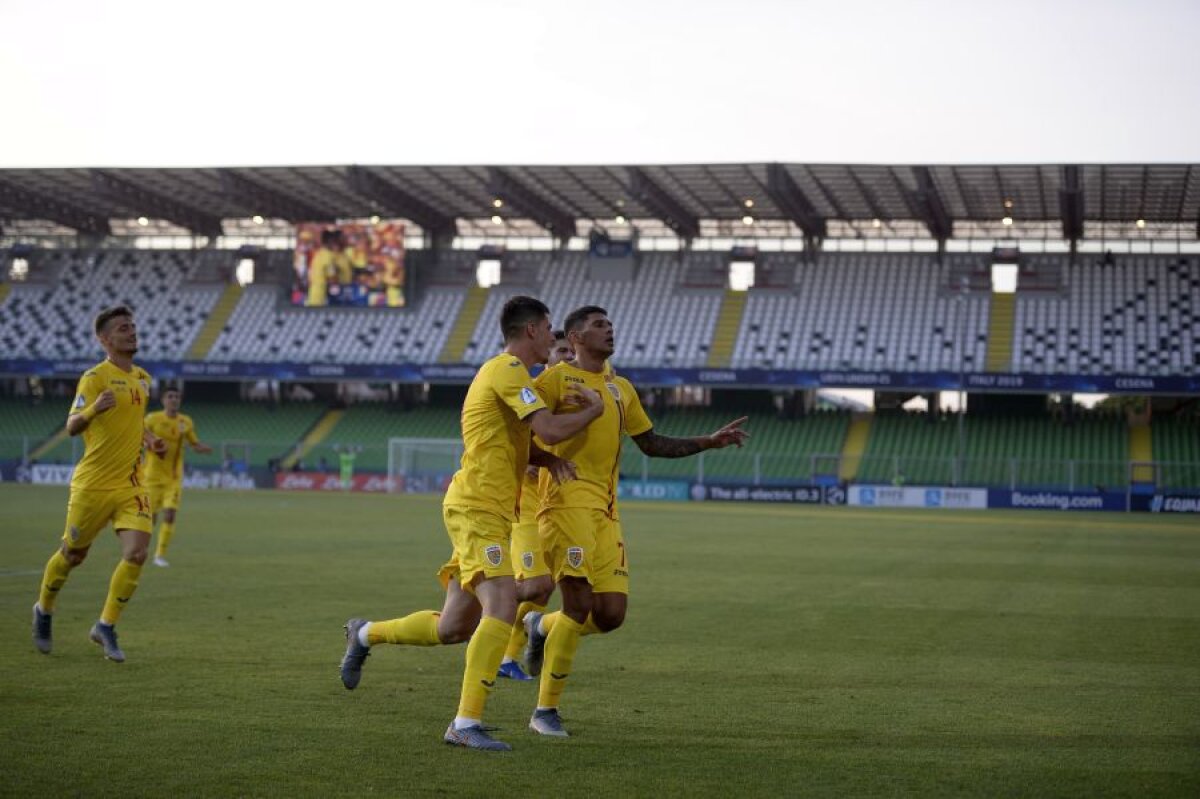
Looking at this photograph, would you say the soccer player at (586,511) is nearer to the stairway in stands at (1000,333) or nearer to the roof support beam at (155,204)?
the stairway in stands at (1000,333)

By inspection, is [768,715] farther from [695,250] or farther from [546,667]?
[695,250]

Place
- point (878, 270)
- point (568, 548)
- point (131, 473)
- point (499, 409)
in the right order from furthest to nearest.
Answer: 1. point (878, 270)
2. point (131, 473)
3. point (568, 548)
4. point (499, 409)

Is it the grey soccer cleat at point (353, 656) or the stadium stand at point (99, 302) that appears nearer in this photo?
the grey soccer cleat at point (353, 656)

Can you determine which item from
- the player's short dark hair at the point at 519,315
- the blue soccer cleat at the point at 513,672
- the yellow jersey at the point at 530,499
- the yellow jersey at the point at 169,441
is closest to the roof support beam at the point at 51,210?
the yellow jersey at the point at 169,441

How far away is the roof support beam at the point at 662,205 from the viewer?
59719 mm

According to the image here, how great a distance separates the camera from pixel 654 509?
4619 cm

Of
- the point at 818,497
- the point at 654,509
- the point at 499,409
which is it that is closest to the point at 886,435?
the point at 818,497

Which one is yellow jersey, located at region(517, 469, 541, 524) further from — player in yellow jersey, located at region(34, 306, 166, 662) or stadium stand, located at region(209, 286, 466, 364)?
stadium stand, located at region(209, 286, 466, 364)

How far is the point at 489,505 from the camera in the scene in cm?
867

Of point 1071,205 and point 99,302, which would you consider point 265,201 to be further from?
point 1071,205

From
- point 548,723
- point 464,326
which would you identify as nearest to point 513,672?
point 548,723

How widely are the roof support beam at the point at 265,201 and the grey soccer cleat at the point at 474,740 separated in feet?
184

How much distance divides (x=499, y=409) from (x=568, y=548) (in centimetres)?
119

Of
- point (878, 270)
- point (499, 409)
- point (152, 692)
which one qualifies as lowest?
point (152, 692)
